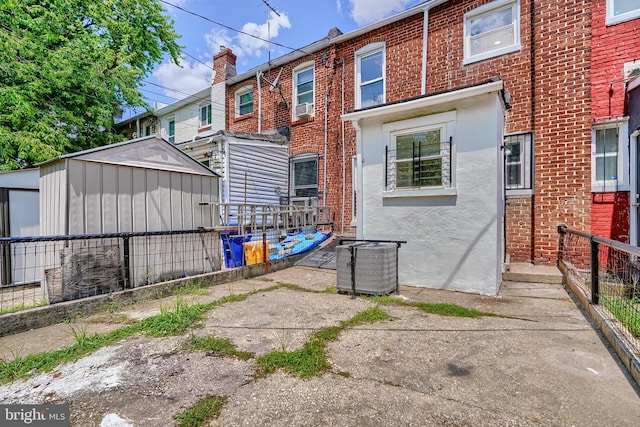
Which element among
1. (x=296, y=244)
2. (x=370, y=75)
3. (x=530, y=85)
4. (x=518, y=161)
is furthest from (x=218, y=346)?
(x=370, y=75)

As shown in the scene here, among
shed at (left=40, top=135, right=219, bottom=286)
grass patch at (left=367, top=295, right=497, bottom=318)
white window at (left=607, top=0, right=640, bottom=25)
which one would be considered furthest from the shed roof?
white window at (left=607, top=0, right=640, bottom=25)

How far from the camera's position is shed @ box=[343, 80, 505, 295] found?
16.0 ft

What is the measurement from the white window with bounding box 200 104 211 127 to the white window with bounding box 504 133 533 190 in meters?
12.2

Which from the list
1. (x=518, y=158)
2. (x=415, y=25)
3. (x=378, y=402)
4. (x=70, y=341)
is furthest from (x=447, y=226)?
(x=415, y=25)

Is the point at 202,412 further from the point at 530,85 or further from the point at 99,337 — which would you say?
the point at 530,85

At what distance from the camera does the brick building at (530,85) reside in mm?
5863

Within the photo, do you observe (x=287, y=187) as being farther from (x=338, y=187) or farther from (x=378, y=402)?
(x=378, y=402)

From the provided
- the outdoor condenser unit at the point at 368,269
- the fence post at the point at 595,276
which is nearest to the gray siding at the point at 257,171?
the outdoor condenser unit at the point at 368,269

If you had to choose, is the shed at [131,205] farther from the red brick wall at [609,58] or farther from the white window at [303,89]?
the red brick wall at [609,58]

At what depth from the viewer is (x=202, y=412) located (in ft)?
6.79

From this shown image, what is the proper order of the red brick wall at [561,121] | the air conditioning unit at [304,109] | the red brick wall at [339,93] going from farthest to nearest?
the air conditioning unit at [304,109] < the red brick wall at [339,93] < the red brick wall at [561,121]

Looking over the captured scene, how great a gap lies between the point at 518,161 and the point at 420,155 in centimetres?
286

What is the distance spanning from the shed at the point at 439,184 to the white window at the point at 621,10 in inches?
121

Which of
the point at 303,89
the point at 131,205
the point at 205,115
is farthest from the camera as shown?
the point at 205,115
